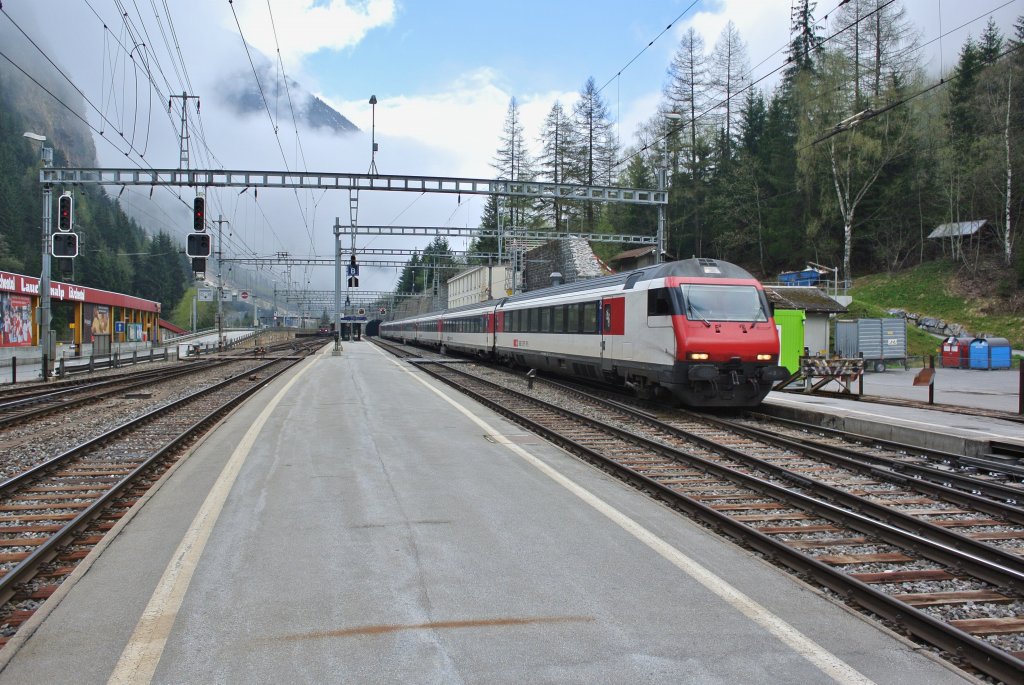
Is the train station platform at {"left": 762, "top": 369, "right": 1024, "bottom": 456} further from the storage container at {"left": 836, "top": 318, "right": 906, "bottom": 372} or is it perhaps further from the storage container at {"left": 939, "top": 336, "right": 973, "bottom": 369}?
the storage container at {"left": 939, "top": 336, "right": 973, "bottom": 369}

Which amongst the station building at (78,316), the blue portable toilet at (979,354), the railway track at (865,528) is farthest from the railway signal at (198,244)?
the blue portable toilet at (979,354)

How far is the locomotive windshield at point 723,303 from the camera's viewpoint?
45.4 feet

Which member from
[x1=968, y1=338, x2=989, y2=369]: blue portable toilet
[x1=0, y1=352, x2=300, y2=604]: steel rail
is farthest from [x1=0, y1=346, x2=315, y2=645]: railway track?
[x1=968, y1=338, x2=989, y2=369]: blue portable toilet

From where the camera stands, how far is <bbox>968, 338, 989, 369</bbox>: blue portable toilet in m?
29.3

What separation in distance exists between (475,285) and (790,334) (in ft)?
198

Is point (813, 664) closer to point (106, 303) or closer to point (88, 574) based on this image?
point (88, 574)

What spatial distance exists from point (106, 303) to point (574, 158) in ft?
134

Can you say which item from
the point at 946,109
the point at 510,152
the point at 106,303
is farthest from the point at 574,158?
the point at 106,303

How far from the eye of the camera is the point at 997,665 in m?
3.63

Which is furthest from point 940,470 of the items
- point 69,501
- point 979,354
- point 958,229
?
point 958,229

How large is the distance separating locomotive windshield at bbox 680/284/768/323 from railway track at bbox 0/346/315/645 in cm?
898

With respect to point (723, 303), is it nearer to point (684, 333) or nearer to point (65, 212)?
point (684, 333)

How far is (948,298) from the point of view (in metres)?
40.2

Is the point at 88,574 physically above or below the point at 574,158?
below
